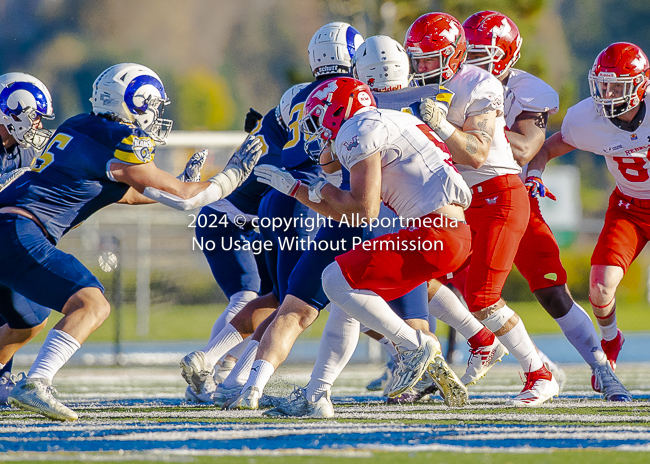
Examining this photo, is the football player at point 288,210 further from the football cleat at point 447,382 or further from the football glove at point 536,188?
the football glove at point 536,188

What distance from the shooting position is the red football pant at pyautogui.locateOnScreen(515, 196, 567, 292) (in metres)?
5.30

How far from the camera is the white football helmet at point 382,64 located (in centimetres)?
484

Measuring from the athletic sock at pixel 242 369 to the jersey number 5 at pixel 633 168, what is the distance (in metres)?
2.46

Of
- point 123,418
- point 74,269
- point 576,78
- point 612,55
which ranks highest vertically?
point 576,78

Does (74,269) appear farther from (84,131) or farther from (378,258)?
(378,258)

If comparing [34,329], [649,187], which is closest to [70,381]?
[34,329]

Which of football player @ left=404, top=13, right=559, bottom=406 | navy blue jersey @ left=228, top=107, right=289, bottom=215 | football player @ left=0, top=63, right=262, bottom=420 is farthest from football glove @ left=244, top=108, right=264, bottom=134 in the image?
football player @ left=404, top=13, right=559, bottom=406

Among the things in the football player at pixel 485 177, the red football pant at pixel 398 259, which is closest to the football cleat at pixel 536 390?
the football player at pixel 485 177

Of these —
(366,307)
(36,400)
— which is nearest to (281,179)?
(366,307)

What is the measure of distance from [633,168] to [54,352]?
3502 mm

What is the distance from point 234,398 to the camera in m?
4.67

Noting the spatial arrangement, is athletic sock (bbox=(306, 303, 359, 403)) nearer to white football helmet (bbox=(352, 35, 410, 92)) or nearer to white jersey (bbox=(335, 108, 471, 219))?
white jersey (bbox=(335, 108, 471, 219))

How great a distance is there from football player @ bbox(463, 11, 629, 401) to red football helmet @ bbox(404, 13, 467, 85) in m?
0.43

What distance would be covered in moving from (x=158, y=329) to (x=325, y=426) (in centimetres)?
1048
